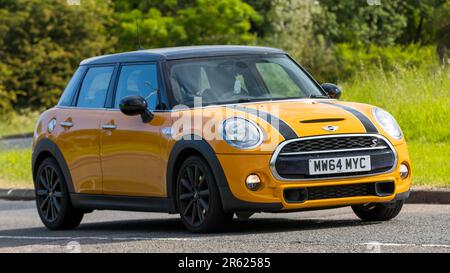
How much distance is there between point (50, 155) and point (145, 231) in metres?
1.80

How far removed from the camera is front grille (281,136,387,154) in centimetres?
1095

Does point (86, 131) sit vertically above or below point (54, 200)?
above

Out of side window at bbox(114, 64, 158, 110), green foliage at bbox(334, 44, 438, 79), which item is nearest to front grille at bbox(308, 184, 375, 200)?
side window at bbox(114, 64, 158, 110)

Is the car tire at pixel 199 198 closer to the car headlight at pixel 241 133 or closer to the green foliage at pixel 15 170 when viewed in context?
the car headlight at pixel 241 133

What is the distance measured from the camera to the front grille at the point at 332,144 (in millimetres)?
10945

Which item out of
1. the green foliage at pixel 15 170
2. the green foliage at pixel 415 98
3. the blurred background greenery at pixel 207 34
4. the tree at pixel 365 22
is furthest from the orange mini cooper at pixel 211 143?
the tree at pixel 365 22

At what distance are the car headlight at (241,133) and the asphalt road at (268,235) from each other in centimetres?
77

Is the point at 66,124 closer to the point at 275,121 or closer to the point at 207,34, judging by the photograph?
the point at 275,121

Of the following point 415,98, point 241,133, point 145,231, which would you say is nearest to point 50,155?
point 145,231

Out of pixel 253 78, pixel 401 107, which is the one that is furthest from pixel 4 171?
pixel 253 78

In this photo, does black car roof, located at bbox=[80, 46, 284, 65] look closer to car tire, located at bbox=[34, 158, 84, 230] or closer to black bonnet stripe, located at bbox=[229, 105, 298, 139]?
black bonnet stripe, located at bbox=[229, 105, 298, 139]

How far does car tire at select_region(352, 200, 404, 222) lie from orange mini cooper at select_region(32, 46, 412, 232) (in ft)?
0.04

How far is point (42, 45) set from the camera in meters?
52.8
